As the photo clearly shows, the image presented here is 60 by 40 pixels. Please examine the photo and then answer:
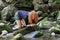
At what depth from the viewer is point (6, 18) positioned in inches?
502

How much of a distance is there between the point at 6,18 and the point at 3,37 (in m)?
4.60

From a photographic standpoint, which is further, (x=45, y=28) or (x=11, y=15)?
(x=11, y=15)

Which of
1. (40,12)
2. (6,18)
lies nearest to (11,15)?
(6,18)

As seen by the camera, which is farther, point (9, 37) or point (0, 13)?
point (0, 13)

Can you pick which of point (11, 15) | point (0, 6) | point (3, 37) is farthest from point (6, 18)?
point (3, 37)

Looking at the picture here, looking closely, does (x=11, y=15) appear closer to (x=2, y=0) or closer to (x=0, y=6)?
(x=0, y=6)

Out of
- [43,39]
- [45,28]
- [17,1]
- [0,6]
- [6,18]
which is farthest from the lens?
[17,1]

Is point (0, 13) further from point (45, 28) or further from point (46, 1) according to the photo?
point (45, 28)

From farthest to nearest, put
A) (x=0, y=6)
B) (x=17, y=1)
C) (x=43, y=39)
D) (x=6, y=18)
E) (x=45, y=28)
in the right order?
(x=17, y=1) < (x=0, y=6) < (x=6, y=18) < (x=45, y=28) < (x=43, y=39)

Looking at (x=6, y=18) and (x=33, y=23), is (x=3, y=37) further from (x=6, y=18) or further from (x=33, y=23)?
(x=6, y=18)

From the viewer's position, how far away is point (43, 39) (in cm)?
785

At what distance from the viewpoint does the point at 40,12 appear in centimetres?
1309

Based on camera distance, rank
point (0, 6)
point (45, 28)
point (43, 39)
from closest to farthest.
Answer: point (43, 39) → point (45, 28) → point (0, 6)

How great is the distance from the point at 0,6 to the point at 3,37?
21.0 feet
